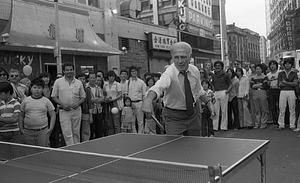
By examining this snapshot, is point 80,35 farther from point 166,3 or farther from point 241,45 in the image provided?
point 241,45

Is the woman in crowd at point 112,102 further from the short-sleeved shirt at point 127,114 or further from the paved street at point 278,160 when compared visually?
the paved street at point 278,160

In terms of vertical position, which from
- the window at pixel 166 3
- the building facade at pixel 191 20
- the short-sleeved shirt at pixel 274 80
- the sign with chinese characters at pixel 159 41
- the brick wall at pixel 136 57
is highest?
the window at pixel 166 3

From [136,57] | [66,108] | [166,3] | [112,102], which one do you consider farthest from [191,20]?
[66,108]

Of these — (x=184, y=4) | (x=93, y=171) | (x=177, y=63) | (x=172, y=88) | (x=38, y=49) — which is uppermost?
(x=184, y=4)

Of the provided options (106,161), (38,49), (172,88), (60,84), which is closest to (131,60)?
(38,49)

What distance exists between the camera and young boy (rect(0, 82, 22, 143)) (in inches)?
198

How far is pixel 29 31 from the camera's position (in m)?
12.9

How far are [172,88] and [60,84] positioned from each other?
3.29 m

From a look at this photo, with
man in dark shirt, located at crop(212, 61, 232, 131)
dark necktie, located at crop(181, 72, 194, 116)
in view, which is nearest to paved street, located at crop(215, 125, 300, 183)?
man in dark shirt, located at crop(212, 61, 232, 131)

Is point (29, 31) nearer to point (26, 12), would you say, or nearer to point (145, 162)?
point (26, 12)

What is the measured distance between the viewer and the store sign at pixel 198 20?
36188mm

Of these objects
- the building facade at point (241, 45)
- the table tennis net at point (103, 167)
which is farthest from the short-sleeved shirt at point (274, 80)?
the building facade at point (241, 45)

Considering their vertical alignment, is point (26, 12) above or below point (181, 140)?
above

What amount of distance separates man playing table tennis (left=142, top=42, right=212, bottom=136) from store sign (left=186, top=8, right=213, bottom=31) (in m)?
31.9
